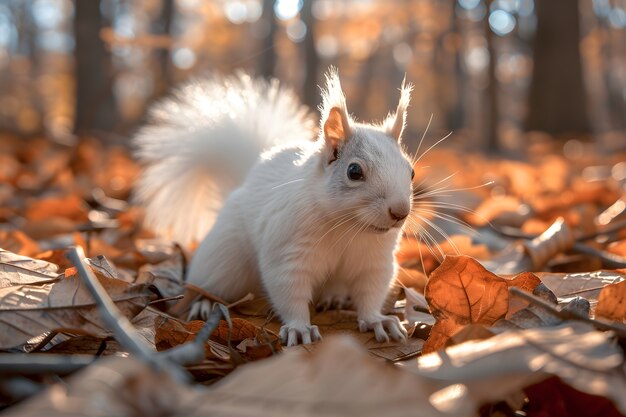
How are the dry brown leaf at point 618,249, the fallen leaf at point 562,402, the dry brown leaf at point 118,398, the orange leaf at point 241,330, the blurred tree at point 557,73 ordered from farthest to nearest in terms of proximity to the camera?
the blurred tree at point 557,73
the dry brown leaf at point 618,249
the orange leaf at point 241,330
the fallen leaf at point 562,402
the dry brown leaf at point 118,398

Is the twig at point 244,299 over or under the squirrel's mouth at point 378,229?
under

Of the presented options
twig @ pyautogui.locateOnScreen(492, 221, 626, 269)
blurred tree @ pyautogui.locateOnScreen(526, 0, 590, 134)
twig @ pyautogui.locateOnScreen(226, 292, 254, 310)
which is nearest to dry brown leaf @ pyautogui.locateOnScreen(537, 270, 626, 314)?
twig @ pyautogui.locateOnScreen(492, 221, 626, 269)

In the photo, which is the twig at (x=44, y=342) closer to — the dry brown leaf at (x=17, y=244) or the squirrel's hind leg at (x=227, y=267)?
the squirrel's hind leg at (x=227, y=267)

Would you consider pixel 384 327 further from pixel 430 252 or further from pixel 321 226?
pixel 430 252

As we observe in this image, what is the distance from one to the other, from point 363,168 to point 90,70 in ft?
19.9

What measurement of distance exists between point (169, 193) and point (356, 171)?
105cm

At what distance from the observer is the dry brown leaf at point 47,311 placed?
1.14 metres

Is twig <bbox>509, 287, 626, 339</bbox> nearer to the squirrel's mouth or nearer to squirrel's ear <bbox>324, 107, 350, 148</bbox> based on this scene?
the squirrel's mouth

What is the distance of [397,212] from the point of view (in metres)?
1.55

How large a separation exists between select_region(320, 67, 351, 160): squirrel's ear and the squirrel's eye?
0.37 feet

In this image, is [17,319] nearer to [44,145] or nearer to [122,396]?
[122,396]

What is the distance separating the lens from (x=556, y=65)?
9.15 metres

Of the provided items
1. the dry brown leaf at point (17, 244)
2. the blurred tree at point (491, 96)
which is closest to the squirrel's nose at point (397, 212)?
the dry brown leaf at point (17, 244)

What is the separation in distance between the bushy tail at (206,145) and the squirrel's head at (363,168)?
23.4 inches
